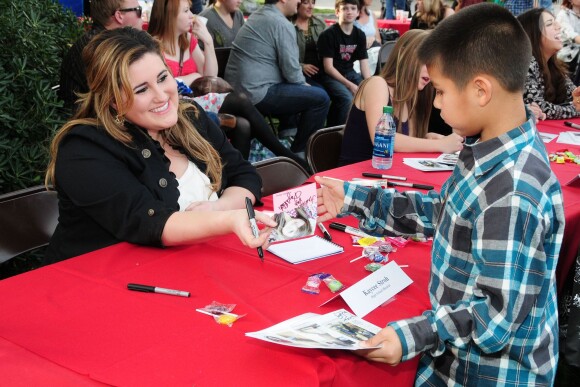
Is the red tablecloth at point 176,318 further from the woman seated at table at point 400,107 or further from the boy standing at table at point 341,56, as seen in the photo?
the boy standing at table at point 341,56

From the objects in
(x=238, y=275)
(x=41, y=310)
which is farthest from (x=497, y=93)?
(x=41, y=310)

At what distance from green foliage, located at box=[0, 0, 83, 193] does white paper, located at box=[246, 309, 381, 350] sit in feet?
6.45

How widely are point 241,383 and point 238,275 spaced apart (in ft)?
1.65

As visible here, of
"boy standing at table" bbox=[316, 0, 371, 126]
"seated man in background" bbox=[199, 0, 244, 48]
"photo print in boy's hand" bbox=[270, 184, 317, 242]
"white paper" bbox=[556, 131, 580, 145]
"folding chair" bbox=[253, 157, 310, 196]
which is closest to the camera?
"photo print in boy's hand" bbox=[270, 184, 317, 242]

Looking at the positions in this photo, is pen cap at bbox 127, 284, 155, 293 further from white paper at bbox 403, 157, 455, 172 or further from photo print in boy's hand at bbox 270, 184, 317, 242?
white paper at bbox 403, 157, 455, 172

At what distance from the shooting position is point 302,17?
22.1 ft

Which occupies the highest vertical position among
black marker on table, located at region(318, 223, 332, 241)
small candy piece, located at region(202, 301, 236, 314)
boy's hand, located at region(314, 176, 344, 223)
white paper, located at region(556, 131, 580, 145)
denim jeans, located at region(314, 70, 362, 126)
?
boy's hand, located at region(314, 176, 344, 223)

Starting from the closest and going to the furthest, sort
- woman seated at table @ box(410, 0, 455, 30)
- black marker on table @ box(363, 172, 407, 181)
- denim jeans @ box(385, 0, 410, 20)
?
1. black marker on table @ box(363, 172, 407, 181)
2. woman seated at table @ box(410, 0, 455, 30)
3. denim jeans @ box(385, 0, 410, 20)

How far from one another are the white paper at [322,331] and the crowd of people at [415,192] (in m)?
0.07

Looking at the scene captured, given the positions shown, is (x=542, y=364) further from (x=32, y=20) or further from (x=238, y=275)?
(x=32, y=20)

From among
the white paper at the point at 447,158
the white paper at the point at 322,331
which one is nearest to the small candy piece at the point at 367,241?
the white paper at the point at 322,331

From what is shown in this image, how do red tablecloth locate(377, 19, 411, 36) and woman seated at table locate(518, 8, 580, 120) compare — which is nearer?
woman seated at table locate(518, 8, 580, 120)

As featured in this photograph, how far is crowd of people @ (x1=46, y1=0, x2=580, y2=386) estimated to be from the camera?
1.30m

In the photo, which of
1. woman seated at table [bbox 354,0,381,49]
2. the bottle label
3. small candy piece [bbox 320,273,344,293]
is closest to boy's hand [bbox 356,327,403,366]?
small candy piece [bbox 320,273,344,293]
